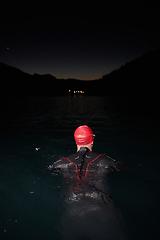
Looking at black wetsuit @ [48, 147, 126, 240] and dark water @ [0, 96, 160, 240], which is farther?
dark water @ [0, 96, 160, 240]

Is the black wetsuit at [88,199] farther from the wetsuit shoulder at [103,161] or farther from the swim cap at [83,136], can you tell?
the swim cap at [83,136]

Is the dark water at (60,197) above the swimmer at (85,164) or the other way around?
the other way around

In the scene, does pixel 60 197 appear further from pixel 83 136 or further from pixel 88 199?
pixel 83 136

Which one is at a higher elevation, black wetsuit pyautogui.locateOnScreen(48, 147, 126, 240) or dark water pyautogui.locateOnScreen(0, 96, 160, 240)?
black wetsuit pyautogui.locateOnScreen(48, 147, 126, 240)

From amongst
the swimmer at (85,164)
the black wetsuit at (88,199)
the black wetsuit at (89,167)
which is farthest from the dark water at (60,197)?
the swimmer at (85,164)

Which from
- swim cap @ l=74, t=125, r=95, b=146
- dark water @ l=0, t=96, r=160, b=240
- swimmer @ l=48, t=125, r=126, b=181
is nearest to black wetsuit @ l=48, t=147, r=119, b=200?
swimmer @ l=48, t=125, r=126, b=181

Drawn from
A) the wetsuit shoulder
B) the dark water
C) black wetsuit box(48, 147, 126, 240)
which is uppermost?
the wetsuit shoulder

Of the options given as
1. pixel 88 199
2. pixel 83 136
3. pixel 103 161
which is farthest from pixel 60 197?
pixel 83 136

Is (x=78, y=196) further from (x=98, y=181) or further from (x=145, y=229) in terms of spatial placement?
(x=145, y=229)

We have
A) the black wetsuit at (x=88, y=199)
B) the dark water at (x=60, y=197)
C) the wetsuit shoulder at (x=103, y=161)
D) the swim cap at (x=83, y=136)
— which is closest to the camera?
the black wetsuit at (x=88, y=199)

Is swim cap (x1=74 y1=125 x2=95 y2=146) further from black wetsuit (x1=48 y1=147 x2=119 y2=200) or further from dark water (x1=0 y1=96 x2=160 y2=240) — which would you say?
dark water (x1=0 y1=96 x2=160 y2=240)

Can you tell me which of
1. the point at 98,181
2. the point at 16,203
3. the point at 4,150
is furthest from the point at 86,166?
the point at 4,150

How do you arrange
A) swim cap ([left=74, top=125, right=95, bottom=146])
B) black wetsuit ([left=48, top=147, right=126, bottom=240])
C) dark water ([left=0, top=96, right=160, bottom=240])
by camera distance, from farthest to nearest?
swim cap ([left=74, top=125, right=95, bottom=146])
dark water ([left=0, top=96, right=160, bottom=240])
black wetsuit ([left=48, top=147, right=126, bottom=240])

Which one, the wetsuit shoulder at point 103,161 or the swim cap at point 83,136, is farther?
the swim cap at point 83,136
